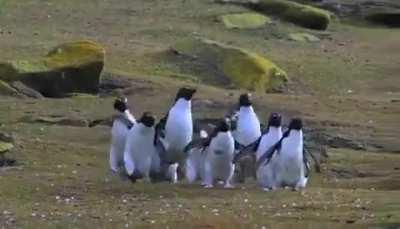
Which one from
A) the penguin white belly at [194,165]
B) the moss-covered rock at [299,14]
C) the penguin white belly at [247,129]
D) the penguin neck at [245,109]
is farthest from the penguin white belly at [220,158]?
the moss-covered rock at [299,14]

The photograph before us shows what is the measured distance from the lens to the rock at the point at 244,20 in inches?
1302

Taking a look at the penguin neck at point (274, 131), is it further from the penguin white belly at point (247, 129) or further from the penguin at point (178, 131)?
the penguin at point (178, 131)

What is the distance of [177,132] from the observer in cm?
1477

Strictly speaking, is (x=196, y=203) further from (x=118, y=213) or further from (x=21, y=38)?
(x=21, y=38)

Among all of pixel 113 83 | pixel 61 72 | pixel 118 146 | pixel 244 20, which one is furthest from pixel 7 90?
pixel 244 20

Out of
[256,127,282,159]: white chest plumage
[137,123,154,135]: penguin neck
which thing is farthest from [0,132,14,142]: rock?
[256,127,282,159]: white chest plumage

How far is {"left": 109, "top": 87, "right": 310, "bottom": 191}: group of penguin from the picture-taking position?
1402 centimetres

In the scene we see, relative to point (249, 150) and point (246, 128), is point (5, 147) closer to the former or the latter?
point (246, 128)

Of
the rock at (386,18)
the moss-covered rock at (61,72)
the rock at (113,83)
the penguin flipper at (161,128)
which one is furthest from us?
the rock at (386,18)

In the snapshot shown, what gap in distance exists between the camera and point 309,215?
1114 centimetres

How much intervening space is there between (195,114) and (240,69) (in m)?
4.92

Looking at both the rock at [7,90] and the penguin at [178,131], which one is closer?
the penguin at [178,131]

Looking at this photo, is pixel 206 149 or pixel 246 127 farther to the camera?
pixel 246 127

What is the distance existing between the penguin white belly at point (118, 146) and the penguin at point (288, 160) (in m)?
1.85
